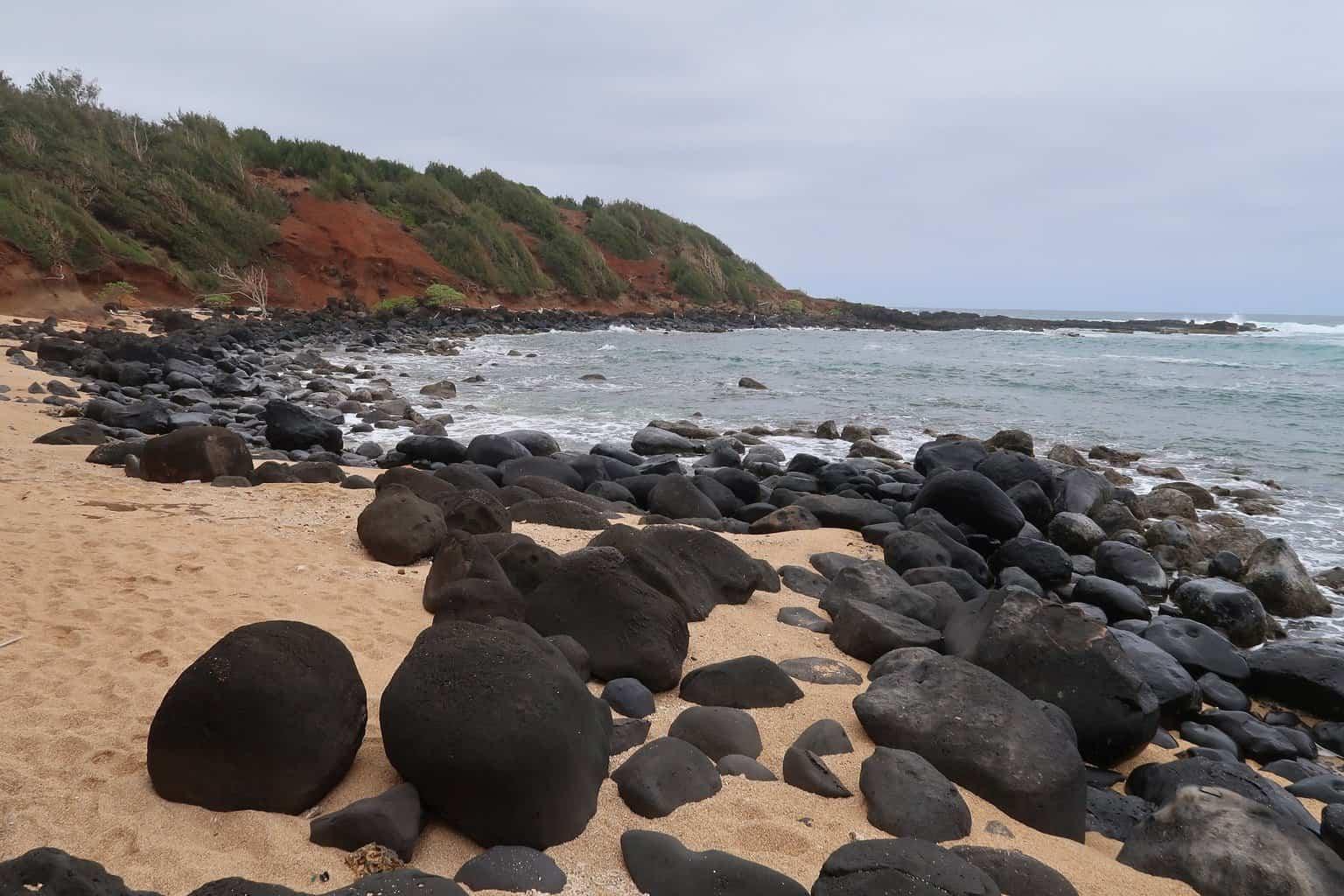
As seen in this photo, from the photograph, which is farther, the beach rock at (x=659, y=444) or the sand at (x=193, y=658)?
the beach rock at (x=659, y=444)

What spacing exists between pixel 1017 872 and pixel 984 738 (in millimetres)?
587

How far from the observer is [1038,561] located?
555 centimetres

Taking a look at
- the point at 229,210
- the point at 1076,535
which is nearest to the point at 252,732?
the point at 1076,535

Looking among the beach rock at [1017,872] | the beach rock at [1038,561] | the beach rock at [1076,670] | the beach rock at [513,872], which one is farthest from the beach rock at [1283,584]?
the beach rock at [513,872]

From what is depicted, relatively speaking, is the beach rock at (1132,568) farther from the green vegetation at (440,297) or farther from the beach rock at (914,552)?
the green vegetation at (440,297)

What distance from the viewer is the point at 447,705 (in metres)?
2.15

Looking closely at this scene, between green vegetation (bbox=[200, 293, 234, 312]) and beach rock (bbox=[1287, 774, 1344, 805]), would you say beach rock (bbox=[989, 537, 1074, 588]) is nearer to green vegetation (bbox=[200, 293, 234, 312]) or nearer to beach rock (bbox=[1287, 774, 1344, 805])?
beach rock (bbox=[1287, 774, 1344, 805])

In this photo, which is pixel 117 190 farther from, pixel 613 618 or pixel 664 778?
pixel 664 778

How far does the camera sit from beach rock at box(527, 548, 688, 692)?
305 centimetres

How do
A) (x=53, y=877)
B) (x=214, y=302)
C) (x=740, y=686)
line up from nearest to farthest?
(x=53, y=877) < (x=740, y=686) < (x=214, y=302)

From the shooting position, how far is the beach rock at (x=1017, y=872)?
2047 millimetres

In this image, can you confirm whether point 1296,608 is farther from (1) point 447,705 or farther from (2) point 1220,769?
(1) point 447,705

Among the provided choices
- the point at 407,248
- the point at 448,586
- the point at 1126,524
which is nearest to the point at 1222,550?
the point at 1126,524

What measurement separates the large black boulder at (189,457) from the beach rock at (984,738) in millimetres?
4680
